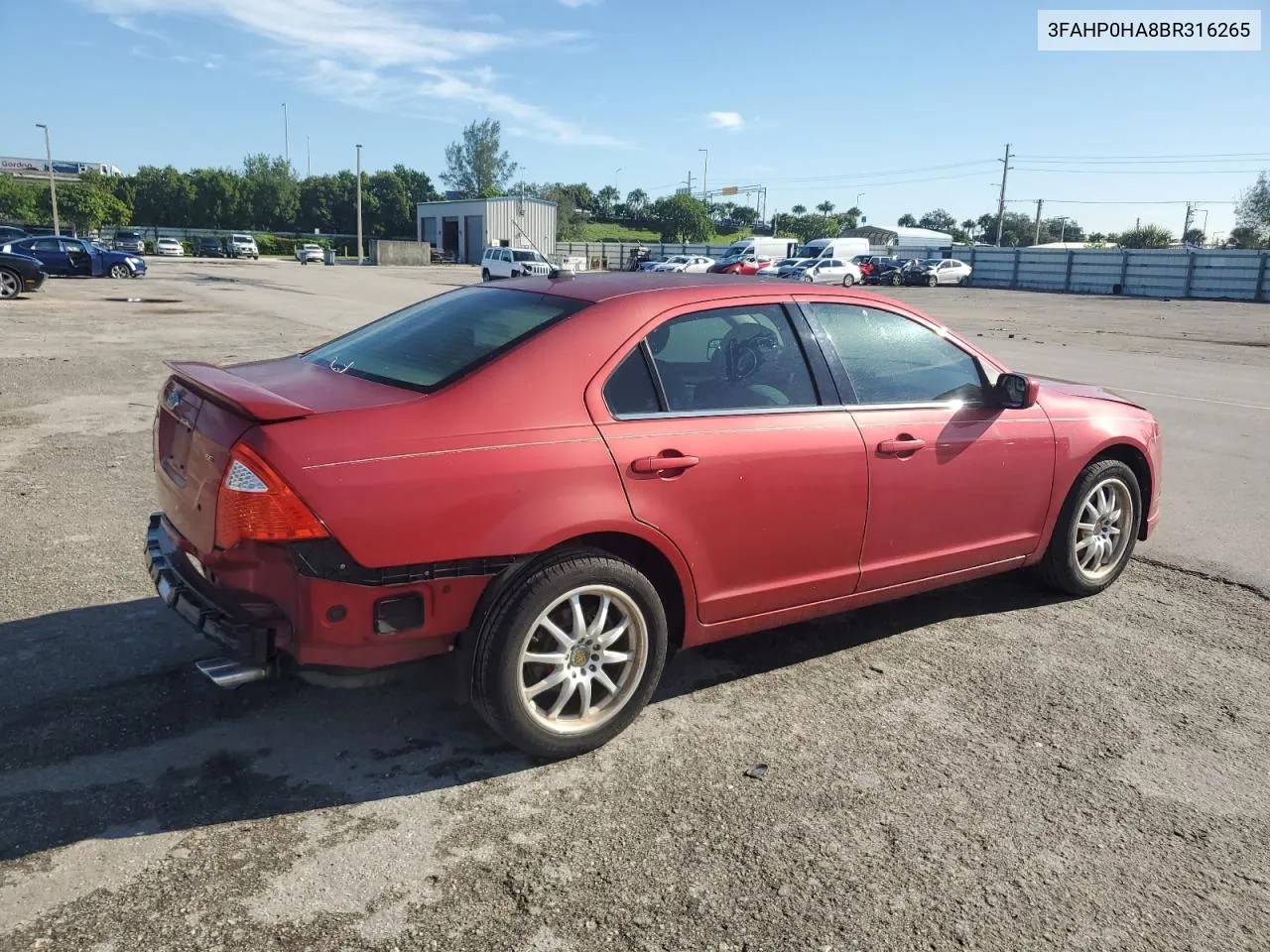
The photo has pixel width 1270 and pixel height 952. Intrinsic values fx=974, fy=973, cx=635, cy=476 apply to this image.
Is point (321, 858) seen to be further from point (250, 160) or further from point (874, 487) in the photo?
point (250, 160)

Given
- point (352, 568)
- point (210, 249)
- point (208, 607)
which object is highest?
point (210, 249)

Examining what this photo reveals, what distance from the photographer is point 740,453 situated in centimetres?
354

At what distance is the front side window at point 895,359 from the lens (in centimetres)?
405

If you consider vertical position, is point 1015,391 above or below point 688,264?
below

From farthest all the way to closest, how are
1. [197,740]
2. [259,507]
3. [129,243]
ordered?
[129,243] → [197,740] → [259,507]

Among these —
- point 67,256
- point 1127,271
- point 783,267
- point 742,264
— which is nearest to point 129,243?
point 67,256

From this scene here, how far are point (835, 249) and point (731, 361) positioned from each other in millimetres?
54481

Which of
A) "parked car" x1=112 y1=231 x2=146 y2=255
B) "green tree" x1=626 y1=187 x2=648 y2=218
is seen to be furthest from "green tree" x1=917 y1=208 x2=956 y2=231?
"parked car" x1=112 y1=231 x2=146 y2=255

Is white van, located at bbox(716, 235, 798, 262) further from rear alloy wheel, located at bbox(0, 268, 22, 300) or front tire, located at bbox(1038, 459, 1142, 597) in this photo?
front tire, located at bbox(1038, 459, 1142, 597)

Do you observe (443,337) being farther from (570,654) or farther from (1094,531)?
(1094,531)

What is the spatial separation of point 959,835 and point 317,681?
6.60ft

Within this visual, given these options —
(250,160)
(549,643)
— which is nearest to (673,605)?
(549,643)

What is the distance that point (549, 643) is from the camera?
323 centimetres

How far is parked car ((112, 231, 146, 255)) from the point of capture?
217 feet
